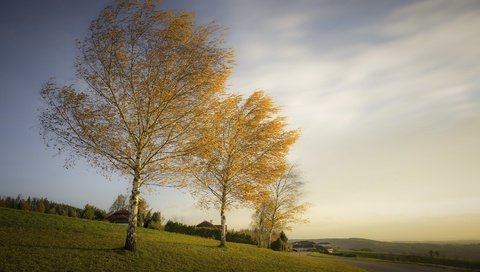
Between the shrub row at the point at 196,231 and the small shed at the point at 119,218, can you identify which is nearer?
the shrub row at the point at 196,231

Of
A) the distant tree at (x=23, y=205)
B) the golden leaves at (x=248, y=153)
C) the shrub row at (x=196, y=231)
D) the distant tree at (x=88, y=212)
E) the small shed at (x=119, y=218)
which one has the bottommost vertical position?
the shrub row at (x=196, y=231)

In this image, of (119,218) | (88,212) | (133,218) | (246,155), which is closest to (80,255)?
(133,218)

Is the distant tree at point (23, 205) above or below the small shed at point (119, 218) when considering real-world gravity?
above

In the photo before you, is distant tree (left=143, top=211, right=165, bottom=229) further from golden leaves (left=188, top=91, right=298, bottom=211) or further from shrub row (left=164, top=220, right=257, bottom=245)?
golden leaves (left=188, top=91, right=298, bottom=211)

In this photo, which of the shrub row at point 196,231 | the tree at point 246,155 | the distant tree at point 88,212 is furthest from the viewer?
the shrub row at point 196,231

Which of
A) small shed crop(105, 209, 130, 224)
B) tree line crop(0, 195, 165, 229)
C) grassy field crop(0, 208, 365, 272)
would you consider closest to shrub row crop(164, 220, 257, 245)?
tree line crop(0, 195, 165, 229)

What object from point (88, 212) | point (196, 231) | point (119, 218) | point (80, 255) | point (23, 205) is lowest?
point (196, 231)

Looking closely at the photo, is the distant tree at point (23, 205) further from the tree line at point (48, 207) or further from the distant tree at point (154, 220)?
the distant tree at point (154, 220)

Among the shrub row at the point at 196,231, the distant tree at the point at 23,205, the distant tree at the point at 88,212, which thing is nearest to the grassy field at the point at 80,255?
the distant tree at the point at 23,205

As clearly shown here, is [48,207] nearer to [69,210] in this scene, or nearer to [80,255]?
[69,210]

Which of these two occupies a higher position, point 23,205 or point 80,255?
point 23,205

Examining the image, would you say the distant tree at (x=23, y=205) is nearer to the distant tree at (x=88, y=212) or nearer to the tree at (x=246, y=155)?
the distant tree at (x=88, y=212)

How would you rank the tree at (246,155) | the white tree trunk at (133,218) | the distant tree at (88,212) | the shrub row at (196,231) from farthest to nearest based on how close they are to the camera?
the shrub row at (196,231) → the distant tree at (88,212) → the tree at (246,155) → the white tree trunk at (133,218)

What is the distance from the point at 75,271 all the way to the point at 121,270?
157cm
